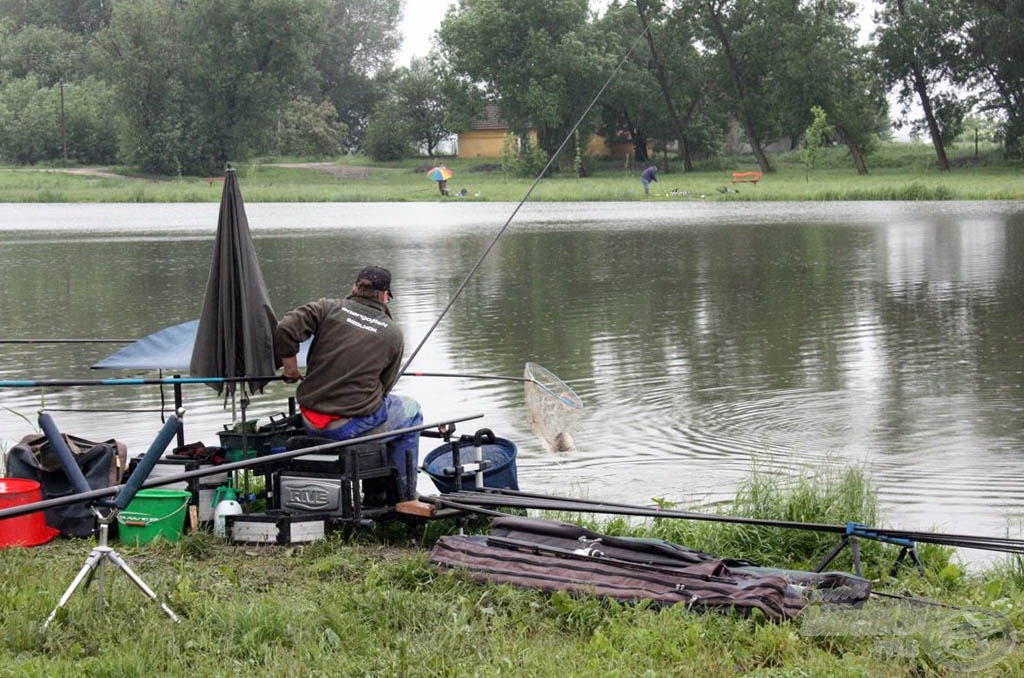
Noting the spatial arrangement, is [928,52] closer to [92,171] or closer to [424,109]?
[424,109]

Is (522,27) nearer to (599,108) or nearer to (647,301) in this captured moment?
(599,108)

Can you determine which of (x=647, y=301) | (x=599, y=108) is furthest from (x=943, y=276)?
(x=599, y=108)

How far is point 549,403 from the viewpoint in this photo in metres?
8.38

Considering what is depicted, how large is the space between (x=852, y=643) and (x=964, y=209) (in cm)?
3524

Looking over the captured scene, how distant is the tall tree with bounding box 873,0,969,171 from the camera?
63031mm

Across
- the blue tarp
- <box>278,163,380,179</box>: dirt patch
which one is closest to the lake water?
the blue tarp

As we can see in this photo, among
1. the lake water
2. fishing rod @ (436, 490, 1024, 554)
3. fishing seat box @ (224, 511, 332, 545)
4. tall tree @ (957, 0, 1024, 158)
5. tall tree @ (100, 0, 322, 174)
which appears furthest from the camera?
tall tree @ (100, 0, 322, 174)

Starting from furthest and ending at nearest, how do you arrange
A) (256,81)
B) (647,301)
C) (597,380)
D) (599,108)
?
(256,81)
(599,108)
(647,301)
(597,380)

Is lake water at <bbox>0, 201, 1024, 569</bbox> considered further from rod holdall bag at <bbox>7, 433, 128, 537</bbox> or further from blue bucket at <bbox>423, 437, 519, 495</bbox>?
rod holdall bag at <bbox>7, 433, 128, 537</bbox>

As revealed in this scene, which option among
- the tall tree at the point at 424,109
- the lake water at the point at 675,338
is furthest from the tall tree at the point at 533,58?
the lake water at the point at 675,338

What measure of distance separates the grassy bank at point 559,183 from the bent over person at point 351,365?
129ft

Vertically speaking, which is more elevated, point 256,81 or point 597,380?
point 256,81

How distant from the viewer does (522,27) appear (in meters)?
75.9

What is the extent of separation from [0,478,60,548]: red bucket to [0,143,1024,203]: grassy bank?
132ft
